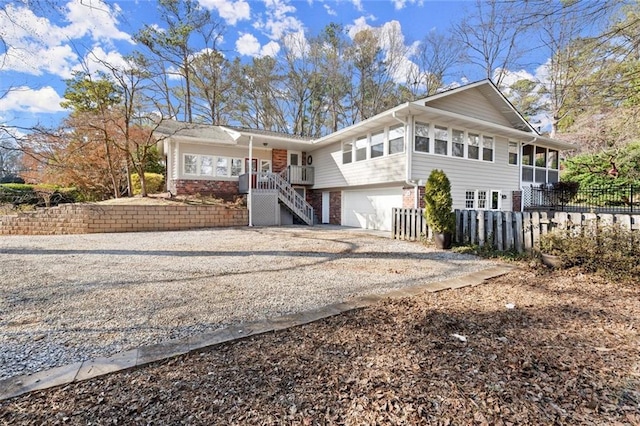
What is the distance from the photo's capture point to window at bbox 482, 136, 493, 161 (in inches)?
516

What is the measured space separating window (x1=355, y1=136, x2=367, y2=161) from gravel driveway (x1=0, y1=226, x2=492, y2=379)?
5.83 metres

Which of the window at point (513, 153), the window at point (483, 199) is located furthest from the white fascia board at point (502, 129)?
the window at point (483, 199)

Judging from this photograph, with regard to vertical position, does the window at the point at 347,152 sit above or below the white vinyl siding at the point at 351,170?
above

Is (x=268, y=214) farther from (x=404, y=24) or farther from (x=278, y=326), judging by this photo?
(x=404, y=24)

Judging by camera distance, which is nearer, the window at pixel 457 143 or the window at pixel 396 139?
the window at pixel 396 139

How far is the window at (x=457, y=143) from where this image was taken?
12250 millimetres

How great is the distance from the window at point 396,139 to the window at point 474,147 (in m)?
3.38

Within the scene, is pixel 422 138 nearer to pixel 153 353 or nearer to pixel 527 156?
pixel 527 156

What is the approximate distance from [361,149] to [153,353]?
12.0 metres

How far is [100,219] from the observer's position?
10.8 meters

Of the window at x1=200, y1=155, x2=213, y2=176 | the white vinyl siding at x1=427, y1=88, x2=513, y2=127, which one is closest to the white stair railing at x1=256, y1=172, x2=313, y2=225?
the window at x1=200, y1=155, x2=213, y2=176

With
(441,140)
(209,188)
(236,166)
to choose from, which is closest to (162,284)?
(441,140)

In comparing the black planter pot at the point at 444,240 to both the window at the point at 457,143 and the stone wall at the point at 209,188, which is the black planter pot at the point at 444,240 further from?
the stone wall at the point at 209,188

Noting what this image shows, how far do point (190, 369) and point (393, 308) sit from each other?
2134mm
